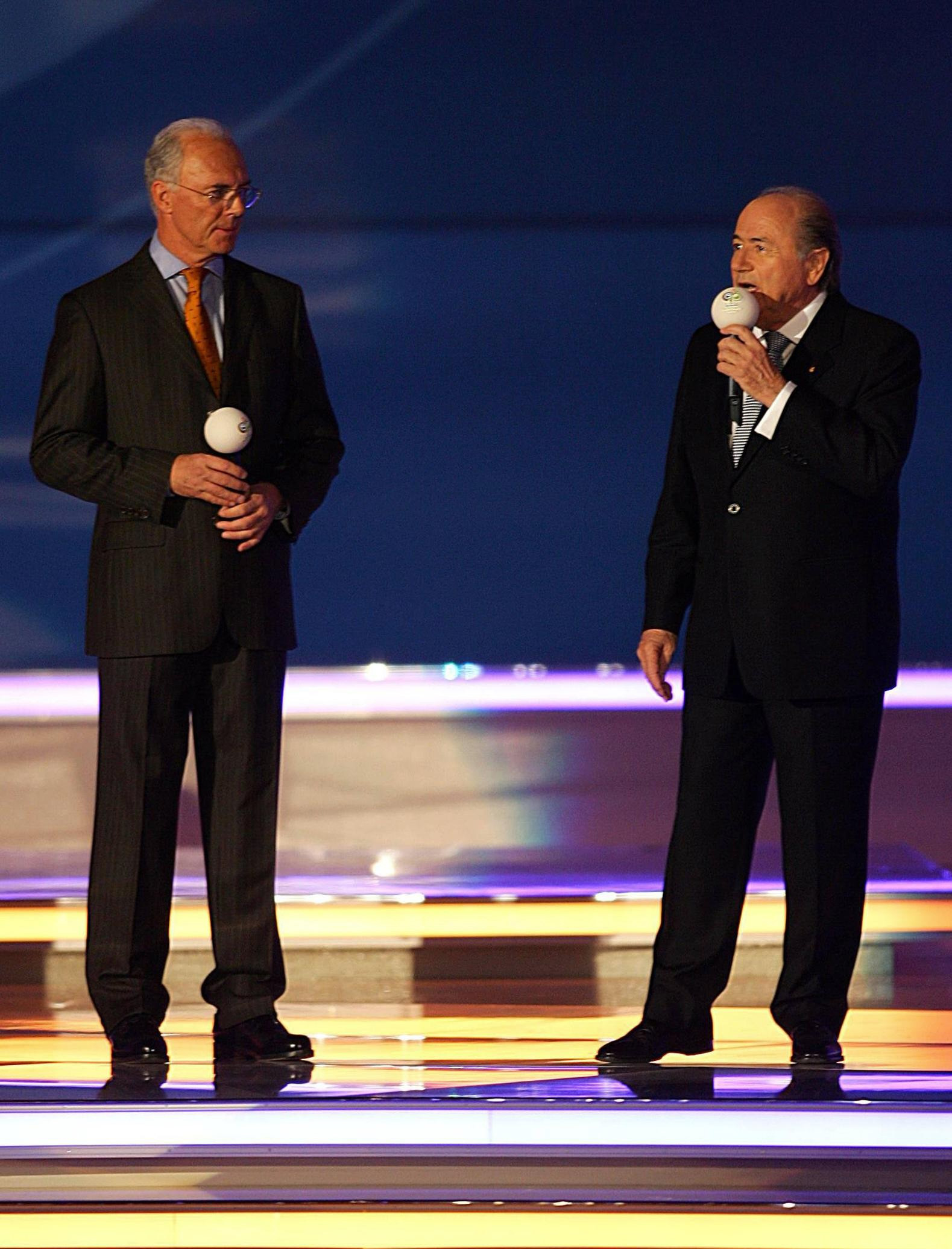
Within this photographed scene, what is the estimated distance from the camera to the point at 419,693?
4.31 m

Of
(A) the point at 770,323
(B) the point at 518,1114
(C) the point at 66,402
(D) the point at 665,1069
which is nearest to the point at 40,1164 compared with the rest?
(B) the point at 518,1114

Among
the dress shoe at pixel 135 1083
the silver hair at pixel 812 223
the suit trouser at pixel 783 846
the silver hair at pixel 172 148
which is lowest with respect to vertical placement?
the dress shoe at pixel 135 1083

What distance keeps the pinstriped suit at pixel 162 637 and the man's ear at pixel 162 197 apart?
0.30 feet

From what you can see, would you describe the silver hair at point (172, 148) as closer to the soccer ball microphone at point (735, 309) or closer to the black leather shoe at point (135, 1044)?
the soccer ball microphone at point (735, 309)

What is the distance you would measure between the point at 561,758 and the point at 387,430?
3.16ft

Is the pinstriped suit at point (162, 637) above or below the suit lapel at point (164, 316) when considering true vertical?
below

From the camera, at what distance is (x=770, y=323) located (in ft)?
7.93

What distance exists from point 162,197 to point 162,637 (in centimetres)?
62

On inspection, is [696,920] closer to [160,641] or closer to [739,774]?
[739,774]

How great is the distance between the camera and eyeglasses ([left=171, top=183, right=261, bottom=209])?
238 cm

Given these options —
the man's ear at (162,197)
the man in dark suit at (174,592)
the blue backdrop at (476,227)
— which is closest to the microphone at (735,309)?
the man in dark suit at (174,592)

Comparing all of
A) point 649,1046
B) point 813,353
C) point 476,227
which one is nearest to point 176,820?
point 649,1046

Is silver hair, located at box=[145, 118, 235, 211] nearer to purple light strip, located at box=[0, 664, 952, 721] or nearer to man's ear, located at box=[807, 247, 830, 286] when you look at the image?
man's ear, located at box=[807, 247, 830, 286]

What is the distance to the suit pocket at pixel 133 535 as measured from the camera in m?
2.44
